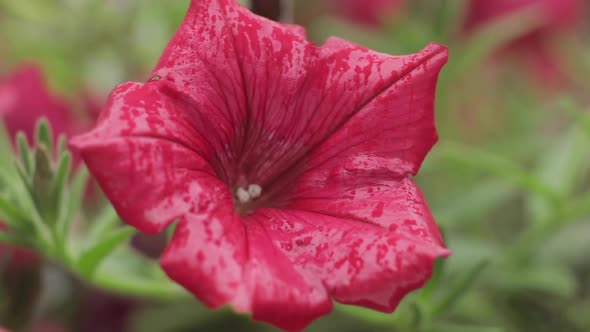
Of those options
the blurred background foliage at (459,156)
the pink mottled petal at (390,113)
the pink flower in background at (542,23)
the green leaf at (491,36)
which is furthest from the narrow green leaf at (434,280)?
the pink flower in background at (542,23)

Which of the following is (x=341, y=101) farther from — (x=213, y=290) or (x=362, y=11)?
(x=362, y=11)

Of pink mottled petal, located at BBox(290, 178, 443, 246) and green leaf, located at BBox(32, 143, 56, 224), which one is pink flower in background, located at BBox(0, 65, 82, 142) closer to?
green leaf, located at BBox(32, 143, 56, 224)

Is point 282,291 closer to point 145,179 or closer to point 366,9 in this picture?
point 145,179

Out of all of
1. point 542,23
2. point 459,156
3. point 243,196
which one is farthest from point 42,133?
point 542,23

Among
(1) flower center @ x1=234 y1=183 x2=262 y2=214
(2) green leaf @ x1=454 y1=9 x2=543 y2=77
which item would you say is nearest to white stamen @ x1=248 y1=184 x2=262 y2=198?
(1) flower center @ x1=234 y1=183 x2=262 y2=214

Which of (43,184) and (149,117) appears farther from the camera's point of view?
(43,184)

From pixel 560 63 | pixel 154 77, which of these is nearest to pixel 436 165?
pixel 154 77

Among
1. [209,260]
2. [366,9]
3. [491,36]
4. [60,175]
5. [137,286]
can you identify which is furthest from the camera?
[366,9]
